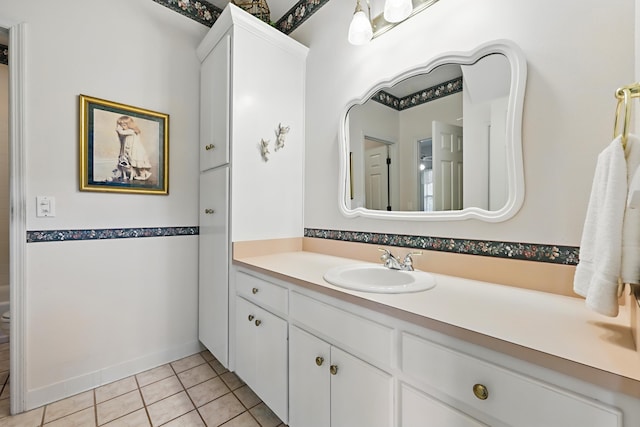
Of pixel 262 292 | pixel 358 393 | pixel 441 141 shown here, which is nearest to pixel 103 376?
pixel 262 292

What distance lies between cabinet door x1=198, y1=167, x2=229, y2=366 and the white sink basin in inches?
31.2

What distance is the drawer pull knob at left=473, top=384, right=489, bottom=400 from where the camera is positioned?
65 centimetres

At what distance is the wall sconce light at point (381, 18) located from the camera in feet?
4.25

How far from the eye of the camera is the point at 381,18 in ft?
5.03

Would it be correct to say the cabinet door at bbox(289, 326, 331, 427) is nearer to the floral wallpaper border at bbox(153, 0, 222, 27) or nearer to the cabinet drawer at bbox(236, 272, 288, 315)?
the cabinet drawer at bbox(236, 272, 288, 315)

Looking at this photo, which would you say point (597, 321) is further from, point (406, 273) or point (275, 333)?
point (275, 333)

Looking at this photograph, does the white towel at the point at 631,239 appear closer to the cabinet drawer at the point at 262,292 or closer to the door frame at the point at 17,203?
the cabinet drawer at the point at 262,292

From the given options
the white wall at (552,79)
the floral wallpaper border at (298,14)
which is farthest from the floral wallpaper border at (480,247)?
the floral wallpaper border at (298,14)

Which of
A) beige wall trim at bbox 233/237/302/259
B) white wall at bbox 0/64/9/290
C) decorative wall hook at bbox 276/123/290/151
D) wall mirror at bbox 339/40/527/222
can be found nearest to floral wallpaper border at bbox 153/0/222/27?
decorative wall hook at bbox 276/123/290/151

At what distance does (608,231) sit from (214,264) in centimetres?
184

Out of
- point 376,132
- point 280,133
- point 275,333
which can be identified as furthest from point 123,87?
point 275,333

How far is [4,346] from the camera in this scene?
81.8 inches

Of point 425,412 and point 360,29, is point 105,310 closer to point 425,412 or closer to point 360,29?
point 425,412

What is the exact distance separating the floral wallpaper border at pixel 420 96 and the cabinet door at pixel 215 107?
932 millimetres
